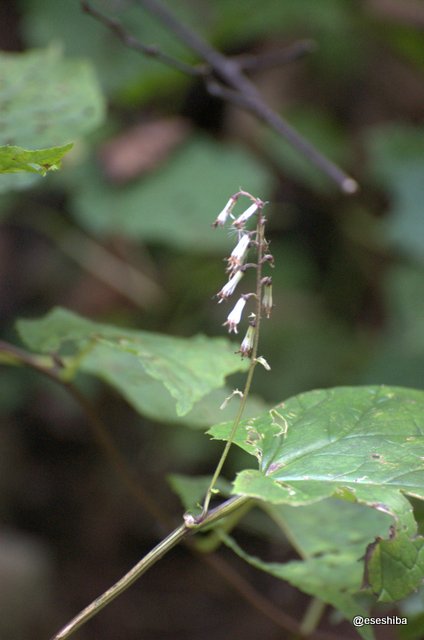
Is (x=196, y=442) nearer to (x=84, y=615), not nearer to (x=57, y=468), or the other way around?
(x=57, y=468)

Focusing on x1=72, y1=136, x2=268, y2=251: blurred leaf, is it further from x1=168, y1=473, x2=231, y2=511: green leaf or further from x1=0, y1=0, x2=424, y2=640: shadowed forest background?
x1=168, y1=473, x2=231, y2=511: green leaf

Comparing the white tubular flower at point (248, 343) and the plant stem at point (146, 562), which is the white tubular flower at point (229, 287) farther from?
the plant stem at point (146, 562)

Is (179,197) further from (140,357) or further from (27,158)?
(27,158)

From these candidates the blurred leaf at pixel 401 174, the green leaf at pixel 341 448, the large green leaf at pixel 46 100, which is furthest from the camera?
the blurred leaf at pixel 401 174

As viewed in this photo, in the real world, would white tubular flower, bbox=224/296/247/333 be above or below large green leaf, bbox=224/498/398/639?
above

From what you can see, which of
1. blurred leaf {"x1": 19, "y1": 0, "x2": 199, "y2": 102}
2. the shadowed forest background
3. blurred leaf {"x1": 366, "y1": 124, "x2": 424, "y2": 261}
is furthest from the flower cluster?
blurred leaf {"x1": 19, "y1": 0, "x2": 199, "y2": 102}

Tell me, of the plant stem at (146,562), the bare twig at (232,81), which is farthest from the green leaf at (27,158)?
the bare twig at (232,81)

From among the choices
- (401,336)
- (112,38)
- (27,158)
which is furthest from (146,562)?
(112,38)

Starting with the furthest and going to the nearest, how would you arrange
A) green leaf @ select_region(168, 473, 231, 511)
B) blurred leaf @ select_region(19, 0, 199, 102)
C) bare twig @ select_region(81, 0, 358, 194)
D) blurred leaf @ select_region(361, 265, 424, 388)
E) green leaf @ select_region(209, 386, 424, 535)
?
blurred leaf @ select_region(19, 0, 199, 102) < blurred leaf @ select_region(361, 265, 424, 388) < bare twig @ select_region(81, 0, 358, 194) < green leaf @ select_region(168, 473, 231, 511) < green leaf @ select_region(209, 386, 424, 535)
